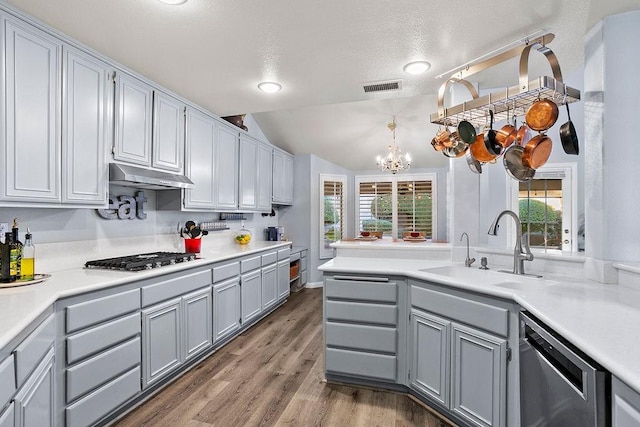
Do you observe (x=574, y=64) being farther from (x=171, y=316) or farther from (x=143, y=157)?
(x=171, y=316)

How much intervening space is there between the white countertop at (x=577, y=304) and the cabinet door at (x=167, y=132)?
5.46ft

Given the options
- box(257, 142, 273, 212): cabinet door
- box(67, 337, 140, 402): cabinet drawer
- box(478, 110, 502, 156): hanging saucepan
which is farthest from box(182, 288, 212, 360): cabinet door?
box(478, 110, 502, 156): hanging saucepan

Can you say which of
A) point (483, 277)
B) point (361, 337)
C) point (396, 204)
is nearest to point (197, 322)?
point (361, 337)

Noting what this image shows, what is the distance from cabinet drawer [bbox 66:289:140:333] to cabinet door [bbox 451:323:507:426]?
6.50ft

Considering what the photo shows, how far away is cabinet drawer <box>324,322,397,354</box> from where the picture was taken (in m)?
2.43

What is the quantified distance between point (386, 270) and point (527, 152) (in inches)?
44.9

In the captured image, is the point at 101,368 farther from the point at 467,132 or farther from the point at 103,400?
the point at 467,132

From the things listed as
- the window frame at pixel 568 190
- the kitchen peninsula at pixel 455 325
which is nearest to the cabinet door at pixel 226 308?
the kitchen peninsula at pixel 455 325

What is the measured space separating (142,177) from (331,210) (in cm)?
398

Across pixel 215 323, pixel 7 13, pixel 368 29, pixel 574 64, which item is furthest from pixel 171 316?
pixel 574 64

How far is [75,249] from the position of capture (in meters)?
2.46

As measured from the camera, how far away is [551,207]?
4387 mm

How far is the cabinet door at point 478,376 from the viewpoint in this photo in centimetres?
173

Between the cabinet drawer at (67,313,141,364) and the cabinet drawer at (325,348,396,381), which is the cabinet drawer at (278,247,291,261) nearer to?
the cabinet drawer at (325,348,396,381)
